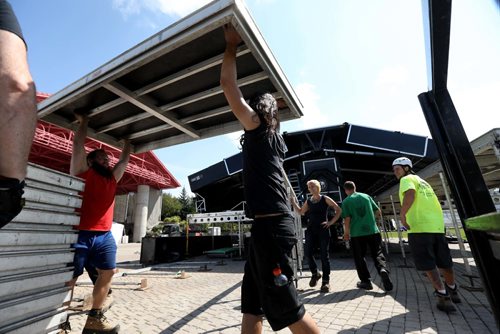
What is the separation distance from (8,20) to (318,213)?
4.73m

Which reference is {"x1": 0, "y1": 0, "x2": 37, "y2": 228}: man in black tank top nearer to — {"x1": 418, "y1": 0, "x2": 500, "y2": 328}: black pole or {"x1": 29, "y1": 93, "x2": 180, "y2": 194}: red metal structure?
{"x1": 418, "y1": 0, "x2": 500, "y2": 328}: black pole

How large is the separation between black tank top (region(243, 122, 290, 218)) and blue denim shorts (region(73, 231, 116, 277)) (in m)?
1.85

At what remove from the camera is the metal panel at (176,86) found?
191 centimetres

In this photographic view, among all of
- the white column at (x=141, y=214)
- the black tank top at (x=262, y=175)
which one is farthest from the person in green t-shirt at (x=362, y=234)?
the white column at (x=141, y=214)

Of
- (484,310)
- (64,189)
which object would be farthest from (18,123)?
(484,310)

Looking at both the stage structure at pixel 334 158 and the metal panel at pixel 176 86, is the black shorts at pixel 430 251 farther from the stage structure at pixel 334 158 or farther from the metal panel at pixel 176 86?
the stage structure at pixel 334 158

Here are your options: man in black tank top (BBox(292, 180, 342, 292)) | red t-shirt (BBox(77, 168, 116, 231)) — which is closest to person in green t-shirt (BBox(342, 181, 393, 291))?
man in black tank top (BBox(292, 180, 342, 292))

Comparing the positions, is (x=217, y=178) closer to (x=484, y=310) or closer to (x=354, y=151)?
(x=354, y=151)

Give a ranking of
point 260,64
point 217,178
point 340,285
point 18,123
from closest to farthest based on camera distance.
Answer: point 18,123 → point 260,64 → point 340,285 → point 217,178

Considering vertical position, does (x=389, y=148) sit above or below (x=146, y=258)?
above

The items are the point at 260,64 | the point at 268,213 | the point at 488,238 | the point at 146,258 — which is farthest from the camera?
the point at 146,258

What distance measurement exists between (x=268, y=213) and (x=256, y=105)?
2.57ft

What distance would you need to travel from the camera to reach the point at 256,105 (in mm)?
1864

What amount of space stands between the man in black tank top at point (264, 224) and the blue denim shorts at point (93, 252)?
5.72 ft
